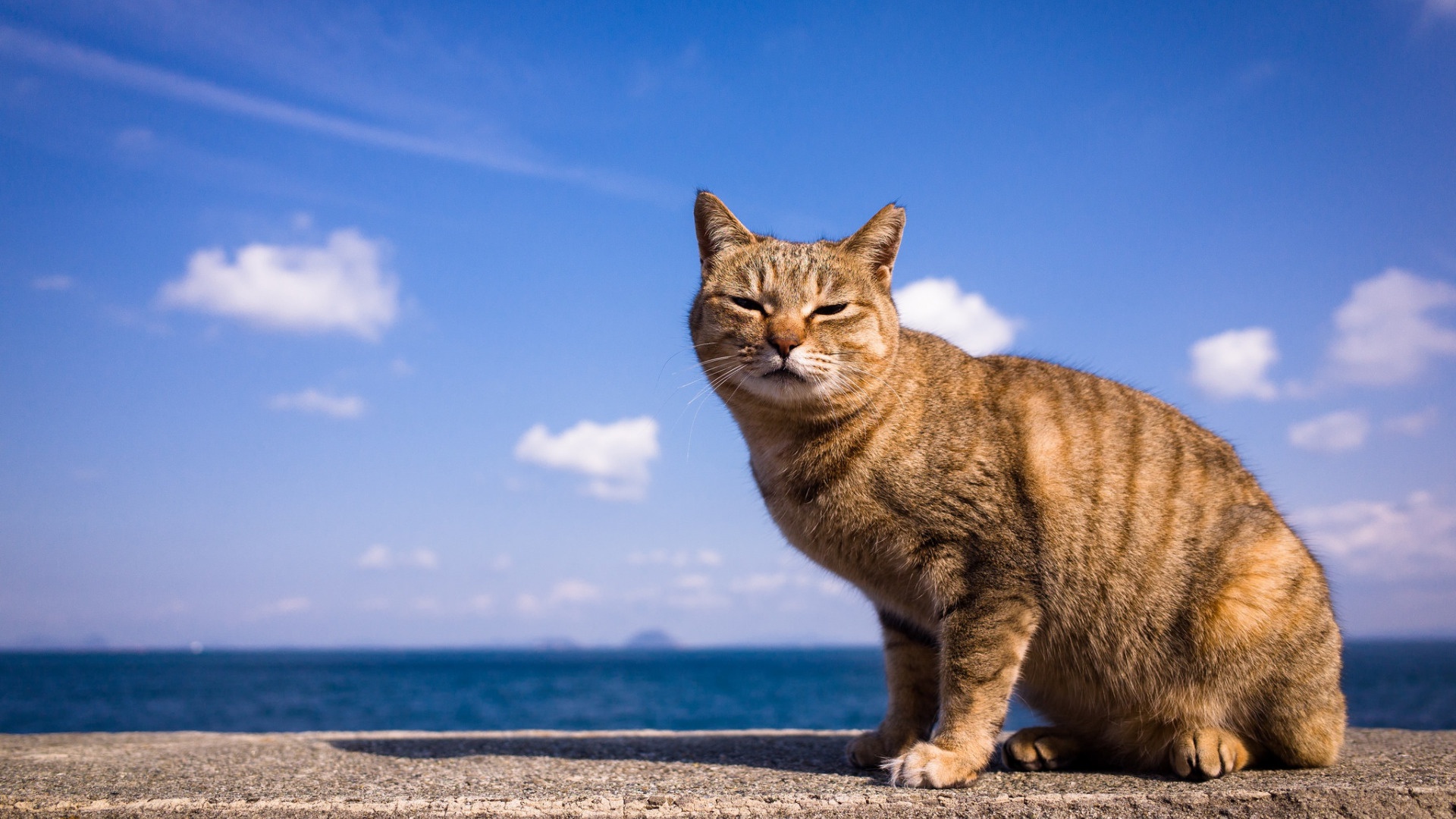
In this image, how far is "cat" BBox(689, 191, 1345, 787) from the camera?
3.62 meters

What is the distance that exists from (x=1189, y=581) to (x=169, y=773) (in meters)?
4.43

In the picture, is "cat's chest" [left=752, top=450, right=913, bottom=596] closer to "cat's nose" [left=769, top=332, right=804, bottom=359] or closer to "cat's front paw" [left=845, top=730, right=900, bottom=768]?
"cat's nose" [left=769, top=332, right=804, bottom=359]

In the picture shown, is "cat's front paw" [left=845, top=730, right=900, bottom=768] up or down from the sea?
up

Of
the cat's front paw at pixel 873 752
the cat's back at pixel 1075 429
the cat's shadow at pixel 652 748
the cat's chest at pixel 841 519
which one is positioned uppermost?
the cat's back at pixel 1075 429

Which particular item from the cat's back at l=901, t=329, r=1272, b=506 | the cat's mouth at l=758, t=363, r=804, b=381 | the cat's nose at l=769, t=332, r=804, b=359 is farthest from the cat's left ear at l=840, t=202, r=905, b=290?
the cat's mouth at l=758, t=363, r=804, b=381

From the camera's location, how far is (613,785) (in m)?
3.60

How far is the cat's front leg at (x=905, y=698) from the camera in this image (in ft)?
13.5

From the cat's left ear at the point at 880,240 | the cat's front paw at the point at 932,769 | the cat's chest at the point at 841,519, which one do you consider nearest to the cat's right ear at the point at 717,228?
the cat's left ear at the point at 880,240

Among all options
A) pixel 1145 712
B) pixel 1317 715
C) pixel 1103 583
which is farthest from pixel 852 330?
pixel 1317 715

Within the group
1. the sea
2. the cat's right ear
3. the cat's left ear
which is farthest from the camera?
the sea

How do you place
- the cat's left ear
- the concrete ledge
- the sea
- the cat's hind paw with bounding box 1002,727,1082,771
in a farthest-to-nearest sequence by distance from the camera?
1. the sea
2. the cat's left ear
3. the cat's hind paw with bounding box 1002,727,1082,771
4. the concrete ledge

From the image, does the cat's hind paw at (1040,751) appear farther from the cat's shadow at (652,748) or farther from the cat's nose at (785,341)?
the cat's nose at (785,341)

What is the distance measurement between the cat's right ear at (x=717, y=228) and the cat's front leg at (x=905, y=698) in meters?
1.90

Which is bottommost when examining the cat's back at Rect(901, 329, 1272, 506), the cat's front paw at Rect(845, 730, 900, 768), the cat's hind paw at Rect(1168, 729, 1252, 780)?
the cat's front paw at Rect(845, 730, 900, 768)
